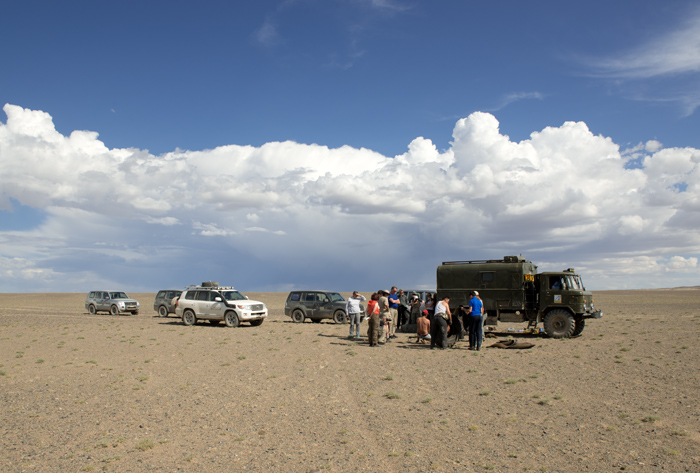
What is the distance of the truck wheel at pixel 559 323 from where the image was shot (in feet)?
64.1

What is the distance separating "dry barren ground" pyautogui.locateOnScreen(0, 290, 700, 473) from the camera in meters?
6.66

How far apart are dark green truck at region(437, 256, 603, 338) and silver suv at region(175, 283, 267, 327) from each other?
9.89m

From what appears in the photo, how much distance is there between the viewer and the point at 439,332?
56.5ft

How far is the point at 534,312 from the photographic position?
66.4 ft

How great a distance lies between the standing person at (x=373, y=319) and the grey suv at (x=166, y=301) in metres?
19.4

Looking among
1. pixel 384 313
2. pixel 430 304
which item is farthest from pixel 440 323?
pixel 430 304

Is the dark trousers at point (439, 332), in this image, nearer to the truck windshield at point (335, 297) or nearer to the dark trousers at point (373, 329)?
the dark trousers at point (373, 329)

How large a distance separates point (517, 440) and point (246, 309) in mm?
19774

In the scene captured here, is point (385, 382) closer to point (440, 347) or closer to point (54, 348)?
point (440, 347)

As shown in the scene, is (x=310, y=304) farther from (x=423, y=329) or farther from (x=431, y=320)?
(x=431, y=320)

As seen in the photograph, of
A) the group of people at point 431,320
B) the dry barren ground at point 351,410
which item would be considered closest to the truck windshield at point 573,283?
the dry barren ground at point 351,410

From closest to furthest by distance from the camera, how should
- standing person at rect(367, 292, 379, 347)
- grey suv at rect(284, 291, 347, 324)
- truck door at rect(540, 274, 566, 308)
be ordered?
standing person at rect(367, 292, 379, 347) < truck door at rect(540, 274, 566, 308) < grey suv at rect(284, 291, 347, 324)

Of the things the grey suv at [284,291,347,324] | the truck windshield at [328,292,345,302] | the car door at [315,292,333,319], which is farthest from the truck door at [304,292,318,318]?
the truck windshield at [328,292,345,302]

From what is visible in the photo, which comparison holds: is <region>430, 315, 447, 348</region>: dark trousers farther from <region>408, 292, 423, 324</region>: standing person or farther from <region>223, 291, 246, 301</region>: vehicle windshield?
<region>223, 291, 246, 301</region>: vehicle windshield
